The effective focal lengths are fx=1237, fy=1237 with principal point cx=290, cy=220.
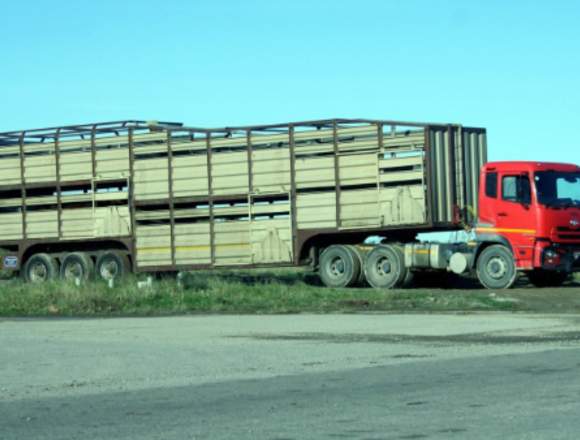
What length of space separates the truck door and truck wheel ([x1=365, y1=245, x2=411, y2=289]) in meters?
2.79

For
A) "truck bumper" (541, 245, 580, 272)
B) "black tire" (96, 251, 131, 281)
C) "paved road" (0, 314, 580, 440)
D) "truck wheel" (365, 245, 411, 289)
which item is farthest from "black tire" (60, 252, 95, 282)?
"paved road" (0, 314, 580, 440)

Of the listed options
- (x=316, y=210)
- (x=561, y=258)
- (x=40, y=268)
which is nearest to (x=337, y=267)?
(x=316, y=210)

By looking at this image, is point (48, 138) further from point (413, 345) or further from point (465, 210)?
point (413, 345)

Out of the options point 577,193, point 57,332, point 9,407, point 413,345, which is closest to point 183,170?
point 577,193

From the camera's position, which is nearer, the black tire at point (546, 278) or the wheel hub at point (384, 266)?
the black tire at point (546, 278)

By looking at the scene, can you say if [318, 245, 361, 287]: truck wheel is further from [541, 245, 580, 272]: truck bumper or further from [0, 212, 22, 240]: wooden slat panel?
[0, 212, 22, 240]: wooden slat panel

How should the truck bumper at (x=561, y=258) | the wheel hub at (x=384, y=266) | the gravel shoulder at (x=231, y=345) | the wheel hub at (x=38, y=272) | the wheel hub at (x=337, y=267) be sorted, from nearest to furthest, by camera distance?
the gravel shoulder at (x=231, y=345)
the truck bumper at (x=561, y=258)
the wheel hub at (x=384, y=266)
the wheel hub at (x=337, y=267)
the wheel hub at (x=38, y=272)

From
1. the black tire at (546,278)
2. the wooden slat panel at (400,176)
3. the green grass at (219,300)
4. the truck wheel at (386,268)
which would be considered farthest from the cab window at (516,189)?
the truck wheel at (386,268)

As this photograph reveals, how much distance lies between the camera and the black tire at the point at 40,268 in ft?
114

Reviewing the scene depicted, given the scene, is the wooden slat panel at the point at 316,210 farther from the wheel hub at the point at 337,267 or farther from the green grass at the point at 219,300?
the green grass at the point at 219,300

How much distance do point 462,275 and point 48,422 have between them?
22.0 m

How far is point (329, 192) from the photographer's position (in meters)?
30.6

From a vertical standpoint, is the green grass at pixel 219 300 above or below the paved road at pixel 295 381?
above

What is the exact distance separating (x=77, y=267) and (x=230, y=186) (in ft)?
18.6
